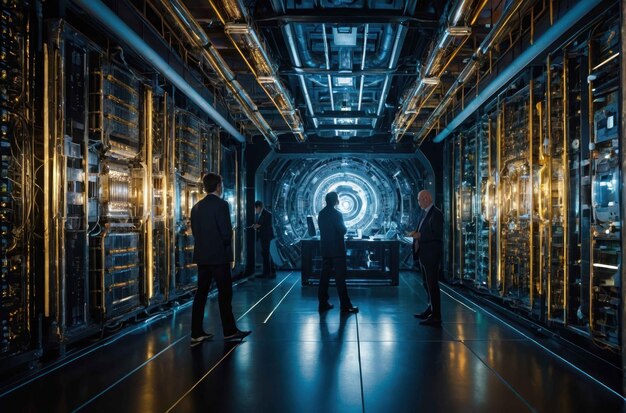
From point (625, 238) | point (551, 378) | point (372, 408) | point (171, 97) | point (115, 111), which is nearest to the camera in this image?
point (372, 408)

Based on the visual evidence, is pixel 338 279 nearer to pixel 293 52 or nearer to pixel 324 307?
pixel 324 307

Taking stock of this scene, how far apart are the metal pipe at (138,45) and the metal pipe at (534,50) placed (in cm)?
427

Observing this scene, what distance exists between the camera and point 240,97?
31.1 ft

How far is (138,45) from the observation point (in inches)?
247

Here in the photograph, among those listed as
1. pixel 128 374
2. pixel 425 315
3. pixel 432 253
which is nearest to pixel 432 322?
pixel 425 315

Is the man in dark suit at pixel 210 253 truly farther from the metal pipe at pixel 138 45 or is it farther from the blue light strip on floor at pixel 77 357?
the metal pipe at pixel 138 45

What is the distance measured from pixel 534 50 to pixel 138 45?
14.3 feet

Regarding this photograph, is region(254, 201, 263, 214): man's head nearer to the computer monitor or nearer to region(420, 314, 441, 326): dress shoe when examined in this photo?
the computer monitor

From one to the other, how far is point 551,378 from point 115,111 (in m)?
5.07

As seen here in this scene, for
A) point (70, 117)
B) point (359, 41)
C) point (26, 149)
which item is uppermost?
point (359, 41)

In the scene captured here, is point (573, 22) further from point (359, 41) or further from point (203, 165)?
point (203, 165)

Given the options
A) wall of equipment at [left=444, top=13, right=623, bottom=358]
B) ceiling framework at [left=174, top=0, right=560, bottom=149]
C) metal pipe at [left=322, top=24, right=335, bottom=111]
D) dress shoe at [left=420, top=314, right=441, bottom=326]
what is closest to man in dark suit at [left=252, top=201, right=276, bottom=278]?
ceiling framework at [left=174, top=0, right=560, bottom=149]

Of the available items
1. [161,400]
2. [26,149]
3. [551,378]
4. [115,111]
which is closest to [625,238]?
[551,378]

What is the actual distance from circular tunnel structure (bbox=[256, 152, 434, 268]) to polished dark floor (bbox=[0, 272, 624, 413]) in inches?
315
